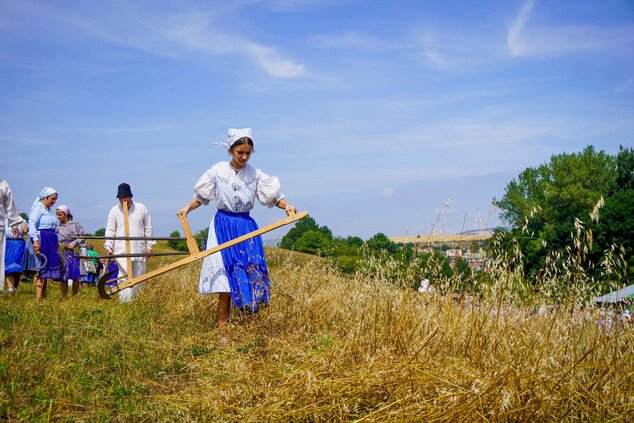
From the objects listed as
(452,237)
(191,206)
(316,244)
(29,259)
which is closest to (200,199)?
(191,206)

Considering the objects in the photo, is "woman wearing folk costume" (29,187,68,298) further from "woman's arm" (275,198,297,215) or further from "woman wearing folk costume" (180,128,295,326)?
"woman's arm" (275,198,297,215)

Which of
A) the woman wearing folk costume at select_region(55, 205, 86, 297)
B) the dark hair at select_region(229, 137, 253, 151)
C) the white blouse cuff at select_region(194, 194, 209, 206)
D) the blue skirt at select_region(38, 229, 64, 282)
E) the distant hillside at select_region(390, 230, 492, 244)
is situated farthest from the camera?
the woman wearing folk costume at select_region(55, 205, 86, 297)

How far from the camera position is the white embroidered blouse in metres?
6.07

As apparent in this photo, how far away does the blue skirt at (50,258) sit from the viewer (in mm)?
9383

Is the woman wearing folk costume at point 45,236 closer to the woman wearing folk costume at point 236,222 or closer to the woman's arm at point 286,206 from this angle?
the woman wearing folk costume at point 236,222

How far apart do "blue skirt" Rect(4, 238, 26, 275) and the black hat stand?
235cm

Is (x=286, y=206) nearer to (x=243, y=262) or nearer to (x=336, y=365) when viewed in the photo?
(x=243, y=262)

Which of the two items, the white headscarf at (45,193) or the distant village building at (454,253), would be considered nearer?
the distant village building at (454,253)

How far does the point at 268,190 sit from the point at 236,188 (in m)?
0.32

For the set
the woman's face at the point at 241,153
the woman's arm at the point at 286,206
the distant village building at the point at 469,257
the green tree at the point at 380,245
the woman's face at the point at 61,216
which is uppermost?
the woman's face at the point at 241,153

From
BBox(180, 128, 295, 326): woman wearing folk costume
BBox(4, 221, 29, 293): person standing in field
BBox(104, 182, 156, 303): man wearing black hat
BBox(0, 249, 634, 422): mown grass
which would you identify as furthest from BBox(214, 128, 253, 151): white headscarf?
→ BBox(4, 221, 29, 293): person standing in field

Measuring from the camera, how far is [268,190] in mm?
6203

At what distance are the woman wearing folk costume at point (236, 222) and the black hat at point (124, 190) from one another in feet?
10.8

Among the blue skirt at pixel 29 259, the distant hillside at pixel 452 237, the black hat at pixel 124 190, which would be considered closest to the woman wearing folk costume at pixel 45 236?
the blue skirt at pixel 29 259
